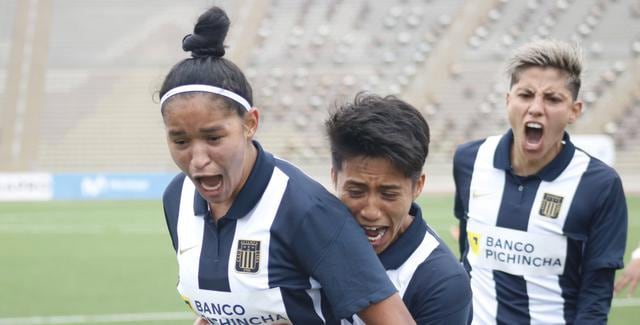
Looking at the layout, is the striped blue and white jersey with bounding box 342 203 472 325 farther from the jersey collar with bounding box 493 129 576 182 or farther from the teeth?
the jersey collar with bounding box 493 129 576 182

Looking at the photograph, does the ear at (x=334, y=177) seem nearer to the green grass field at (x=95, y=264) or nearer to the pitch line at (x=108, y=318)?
the green grass field at (x=95, y=264)

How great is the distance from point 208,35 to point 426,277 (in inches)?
39.5

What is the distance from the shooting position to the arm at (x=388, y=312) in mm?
2602

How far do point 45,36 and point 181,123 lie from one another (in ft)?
109

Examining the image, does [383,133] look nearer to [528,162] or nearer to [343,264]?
[343,264]

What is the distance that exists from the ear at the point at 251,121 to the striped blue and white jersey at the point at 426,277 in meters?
0.59

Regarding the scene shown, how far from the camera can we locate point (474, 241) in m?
4.24

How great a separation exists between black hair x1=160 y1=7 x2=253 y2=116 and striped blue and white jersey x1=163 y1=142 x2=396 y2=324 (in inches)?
9.7

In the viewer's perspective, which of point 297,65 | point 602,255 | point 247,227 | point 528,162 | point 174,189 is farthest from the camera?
point 297,65

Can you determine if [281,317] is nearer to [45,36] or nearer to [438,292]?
→ [438,292]

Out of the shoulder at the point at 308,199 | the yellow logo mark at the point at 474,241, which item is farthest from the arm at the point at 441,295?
the yellow logo mark at the point at 474,241

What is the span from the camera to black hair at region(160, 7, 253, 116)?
2.74 m

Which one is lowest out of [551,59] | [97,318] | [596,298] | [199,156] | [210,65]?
[97,318]

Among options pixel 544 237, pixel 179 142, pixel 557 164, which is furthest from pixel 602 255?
pixel 179 142
